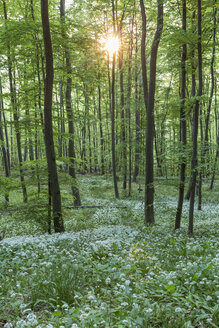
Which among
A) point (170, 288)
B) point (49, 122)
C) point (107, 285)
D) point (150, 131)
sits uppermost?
point (49, 122)

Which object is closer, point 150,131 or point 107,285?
point 107,285

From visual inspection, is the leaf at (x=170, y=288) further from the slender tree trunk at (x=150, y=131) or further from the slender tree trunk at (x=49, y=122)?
the slender tree trunk at (x=150, y=131)

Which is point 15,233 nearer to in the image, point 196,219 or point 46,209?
point 46,209

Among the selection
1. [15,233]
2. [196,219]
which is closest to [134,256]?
[15,233]

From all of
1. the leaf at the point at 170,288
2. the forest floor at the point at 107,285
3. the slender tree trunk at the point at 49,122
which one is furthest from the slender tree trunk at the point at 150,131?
the leaf at the point at 170,288

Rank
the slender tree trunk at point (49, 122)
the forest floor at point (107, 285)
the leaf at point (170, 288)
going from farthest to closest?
the slender tree trunk at point (49, 122), the leaf at point (170, 288), the forest floor at point (107, 285)

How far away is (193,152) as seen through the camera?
8133 mm

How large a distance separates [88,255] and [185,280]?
2345 mm

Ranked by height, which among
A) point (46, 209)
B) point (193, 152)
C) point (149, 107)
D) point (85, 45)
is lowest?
point (46, 209)

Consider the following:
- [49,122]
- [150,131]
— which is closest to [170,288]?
[49,122]

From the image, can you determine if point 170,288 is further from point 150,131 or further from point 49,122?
point 150,131

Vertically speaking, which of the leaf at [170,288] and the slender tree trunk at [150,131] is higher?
the slender tree trunk at [150,131]

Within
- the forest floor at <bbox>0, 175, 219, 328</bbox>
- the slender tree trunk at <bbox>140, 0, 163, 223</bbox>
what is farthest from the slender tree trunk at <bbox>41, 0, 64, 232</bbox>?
the slender tree trunk at <bbox>140, 0, 163, 223</bbox>

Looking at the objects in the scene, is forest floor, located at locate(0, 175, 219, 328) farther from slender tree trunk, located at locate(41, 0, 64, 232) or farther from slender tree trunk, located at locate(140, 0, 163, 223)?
slender tree trunk, located at locate(140, 0, 163, 223)
